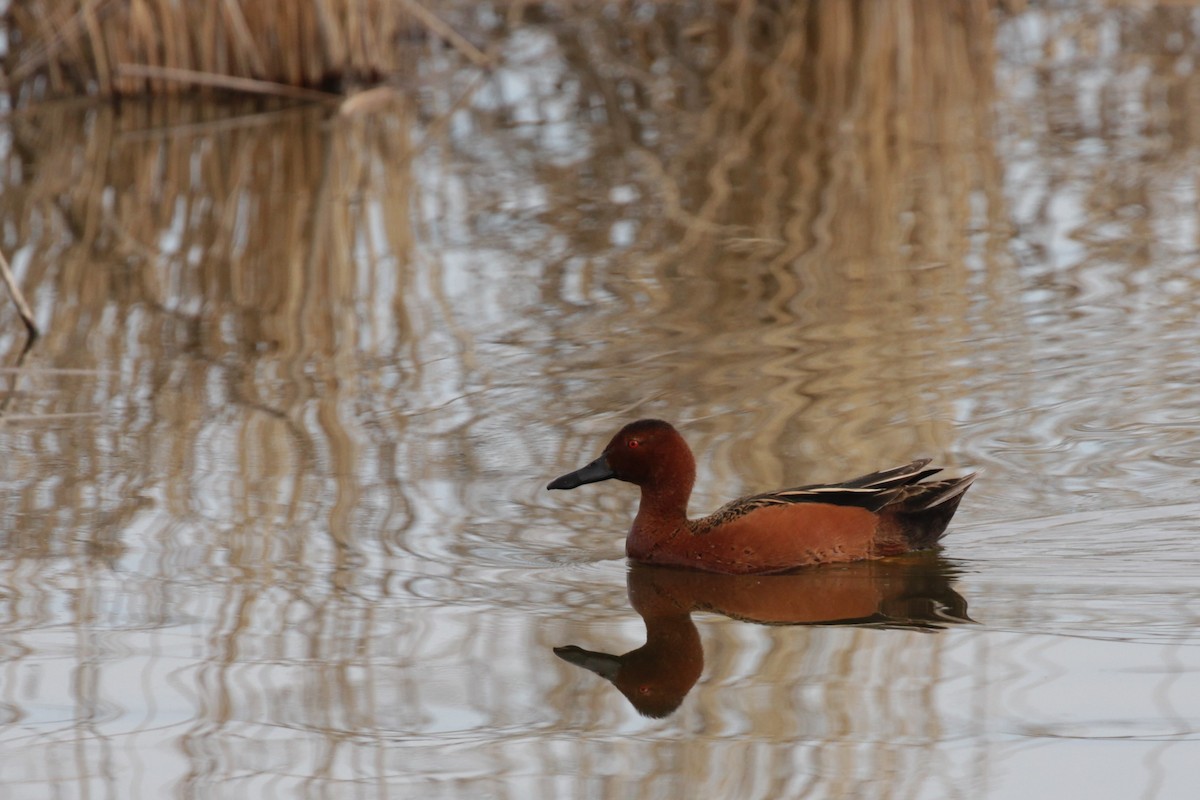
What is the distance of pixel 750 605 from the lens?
4996 millimetres

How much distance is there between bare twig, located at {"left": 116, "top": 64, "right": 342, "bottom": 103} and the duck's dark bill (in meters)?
7.51

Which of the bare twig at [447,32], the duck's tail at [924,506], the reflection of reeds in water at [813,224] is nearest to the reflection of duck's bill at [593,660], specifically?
the duck's tail at [924,506]

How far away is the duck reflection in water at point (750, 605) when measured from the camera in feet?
14.9

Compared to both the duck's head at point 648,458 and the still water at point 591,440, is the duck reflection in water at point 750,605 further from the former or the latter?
the duck's head at point 648,458

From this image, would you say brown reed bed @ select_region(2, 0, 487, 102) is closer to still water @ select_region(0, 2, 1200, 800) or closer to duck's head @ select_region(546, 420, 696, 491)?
still water @ select_region(0, 2, 1200, 800)

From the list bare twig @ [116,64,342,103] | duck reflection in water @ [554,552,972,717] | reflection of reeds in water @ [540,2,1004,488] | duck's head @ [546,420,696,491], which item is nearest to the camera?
duck reflection in water @ [554,552,972,717]

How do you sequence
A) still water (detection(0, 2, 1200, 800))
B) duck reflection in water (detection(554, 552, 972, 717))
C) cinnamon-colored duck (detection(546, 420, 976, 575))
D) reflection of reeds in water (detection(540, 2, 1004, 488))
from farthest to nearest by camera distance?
1. reflection of reeds in water (detection(540, 2, 1004, 488))
2. cinnamon-colored duck (detection(546, 420, 976, 575))
3. duck reflection in water (detection(554, 552, 972, 717))
4. still water (detection(0, 2, 1200, 800))

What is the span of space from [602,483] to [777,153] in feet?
17.4

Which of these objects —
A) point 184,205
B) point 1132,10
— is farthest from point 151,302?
point 1132,10

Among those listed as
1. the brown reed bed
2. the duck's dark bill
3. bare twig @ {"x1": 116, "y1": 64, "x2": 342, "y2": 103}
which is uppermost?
the brown reed bed

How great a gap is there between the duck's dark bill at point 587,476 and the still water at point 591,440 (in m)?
0.21

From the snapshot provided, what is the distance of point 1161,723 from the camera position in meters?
4.02

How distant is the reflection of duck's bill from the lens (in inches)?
179

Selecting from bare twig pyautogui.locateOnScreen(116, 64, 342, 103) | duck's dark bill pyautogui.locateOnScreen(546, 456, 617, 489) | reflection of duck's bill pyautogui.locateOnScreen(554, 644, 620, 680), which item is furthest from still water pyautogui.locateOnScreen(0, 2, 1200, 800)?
bare twig pyautogui.locateOnScreen(116, 64, 342, 103)
